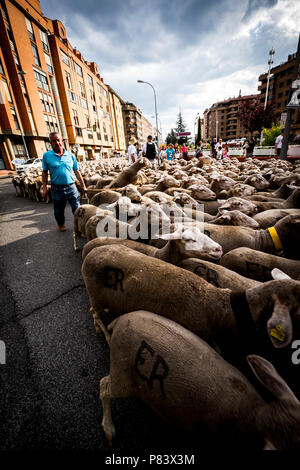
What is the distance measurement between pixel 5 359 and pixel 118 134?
272 ft

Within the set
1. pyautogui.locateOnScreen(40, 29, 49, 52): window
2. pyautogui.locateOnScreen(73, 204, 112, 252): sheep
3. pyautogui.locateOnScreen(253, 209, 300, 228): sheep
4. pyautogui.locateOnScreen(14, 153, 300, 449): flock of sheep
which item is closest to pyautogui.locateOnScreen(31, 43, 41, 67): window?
pyautogui.locateOnScreen(40, 29, 49, 52): window

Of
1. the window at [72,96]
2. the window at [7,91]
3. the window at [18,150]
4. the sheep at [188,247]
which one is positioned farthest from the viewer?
the window at [72,96]

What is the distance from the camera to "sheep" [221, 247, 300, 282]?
2562 mm

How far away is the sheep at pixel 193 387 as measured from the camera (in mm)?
1302

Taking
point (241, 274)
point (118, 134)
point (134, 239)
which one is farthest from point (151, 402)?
point (118, 134)

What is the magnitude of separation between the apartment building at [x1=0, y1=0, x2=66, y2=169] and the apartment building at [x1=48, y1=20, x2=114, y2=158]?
3.05 m

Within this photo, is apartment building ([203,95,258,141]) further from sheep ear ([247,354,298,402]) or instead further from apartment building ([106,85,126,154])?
sheep ear ([247,354,298,402])

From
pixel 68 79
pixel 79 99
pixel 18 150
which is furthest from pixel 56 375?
pixel 79 99

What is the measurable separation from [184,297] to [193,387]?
0.77 meters

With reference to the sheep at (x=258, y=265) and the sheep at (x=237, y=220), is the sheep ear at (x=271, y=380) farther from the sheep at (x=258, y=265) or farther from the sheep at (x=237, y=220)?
the sheep at (x=237, y=220)

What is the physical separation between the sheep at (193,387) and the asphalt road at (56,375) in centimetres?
25

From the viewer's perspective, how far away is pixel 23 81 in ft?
93.6

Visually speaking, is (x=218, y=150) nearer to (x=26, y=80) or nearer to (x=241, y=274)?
(x=241, y=274)

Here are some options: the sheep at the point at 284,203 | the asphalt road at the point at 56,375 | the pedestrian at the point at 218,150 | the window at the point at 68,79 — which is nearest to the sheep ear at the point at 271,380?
the asphalt road at the point at 56,375
